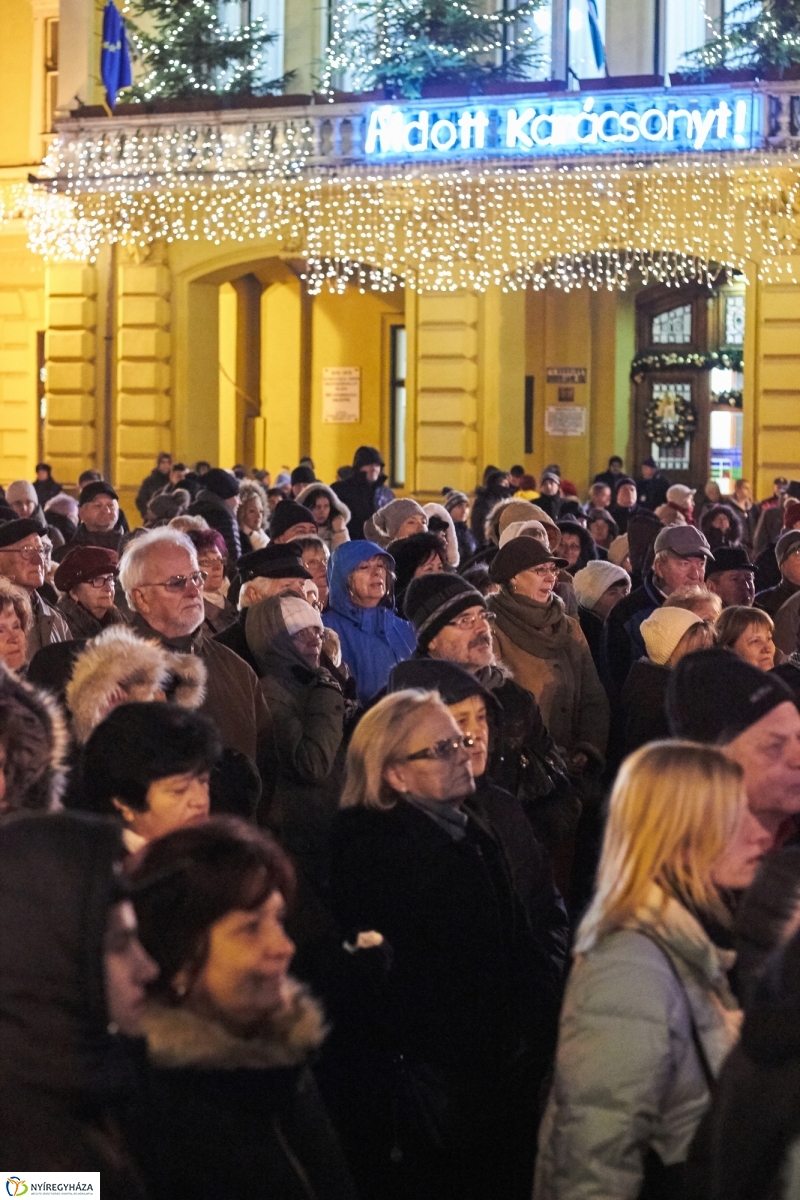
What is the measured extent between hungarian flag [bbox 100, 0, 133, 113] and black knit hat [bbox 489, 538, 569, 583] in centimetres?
1676

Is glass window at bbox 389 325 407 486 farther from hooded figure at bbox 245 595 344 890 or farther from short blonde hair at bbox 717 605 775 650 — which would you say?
hooded figure at bbox 245 595 344 890

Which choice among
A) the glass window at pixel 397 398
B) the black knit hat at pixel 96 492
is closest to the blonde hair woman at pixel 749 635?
the black knit hat at pixel 96 492

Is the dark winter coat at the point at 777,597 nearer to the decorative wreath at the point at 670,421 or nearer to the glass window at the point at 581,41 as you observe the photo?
the glass window at the point at 581,41

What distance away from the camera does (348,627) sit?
770 cm

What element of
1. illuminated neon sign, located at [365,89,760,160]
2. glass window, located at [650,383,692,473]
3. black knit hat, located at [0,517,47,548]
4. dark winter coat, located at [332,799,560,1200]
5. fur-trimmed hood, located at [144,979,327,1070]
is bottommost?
dark winter coat, located at [332,799,560,1200]

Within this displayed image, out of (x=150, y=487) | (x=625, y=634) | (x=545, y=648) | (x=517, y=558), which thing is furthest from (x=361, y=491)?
(x=545, y=648)

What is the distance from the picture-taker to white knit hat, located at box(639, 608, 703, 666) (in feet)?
22.9

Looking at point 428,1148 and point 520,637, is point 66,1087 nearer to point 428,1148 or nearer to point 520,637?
point 428,1148

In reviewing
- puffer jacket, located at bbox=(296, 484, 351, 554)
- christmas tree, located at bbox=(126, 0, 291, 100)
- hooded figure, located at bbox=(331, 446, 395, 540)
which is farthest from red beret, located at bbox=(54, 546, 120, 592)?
christmas tree, located at bbox=(126, 0, 291, 100)

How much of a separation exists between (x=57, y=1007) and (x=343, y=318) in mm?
25331

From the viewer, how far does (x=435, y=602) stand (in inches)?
276

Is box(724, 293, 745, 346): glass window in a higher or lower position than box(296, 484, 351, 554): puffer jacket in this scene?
higher

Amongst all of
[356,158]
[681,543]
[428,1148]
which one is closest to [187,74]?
[356,158]

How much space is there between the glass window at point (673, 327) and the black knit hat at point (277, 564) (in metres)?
21.3
